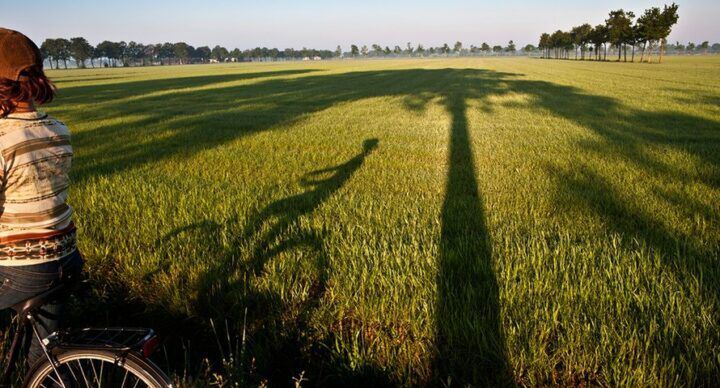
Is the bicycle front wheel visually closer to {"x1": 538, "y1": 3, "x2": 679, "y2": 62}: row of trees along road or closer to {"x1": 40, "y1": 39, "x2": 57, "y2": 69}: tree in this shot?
{"x1": 538, "y1": 3, "x2": 679, "y2": 62}: row of trees along road

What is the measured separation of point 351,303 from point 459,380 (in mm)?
894

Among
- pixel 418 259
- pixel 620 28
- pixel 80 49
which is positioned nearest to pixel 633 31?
Result: pixel 620 28

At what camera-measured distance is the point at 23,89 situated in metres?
1.79

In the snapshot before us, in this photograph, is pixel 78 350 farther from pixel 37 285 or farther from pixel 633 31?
pixel 633 31

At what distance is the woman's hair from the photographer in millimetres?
1756

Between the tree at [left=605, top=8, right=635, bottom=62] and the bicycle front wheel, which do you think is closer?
the bicycle front wheel

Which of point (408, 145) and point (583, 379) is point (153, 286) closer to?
point (583, 379)

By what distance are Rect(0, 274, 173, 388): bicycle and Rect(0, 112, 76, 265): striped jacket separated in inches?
9.1

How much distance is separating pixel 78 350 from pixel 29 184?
80 centimetres

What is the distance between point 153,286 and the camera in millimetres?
3488

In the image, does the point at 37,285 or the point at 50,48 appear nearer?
the point at 37,285

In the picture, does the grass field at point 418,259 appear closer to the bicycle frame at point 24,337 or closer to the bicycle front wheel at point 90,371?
the bicycle front wheel at point 90,371

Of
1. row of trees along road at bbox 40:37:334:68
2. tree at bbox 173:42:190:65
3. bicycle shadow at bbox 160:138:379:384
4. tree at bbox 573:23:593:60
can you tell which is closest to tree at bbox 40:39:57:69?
row of trees along road at bbox 40:37:334:68

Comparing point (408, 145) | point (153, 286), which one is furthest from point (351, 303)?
point (408, 145)
